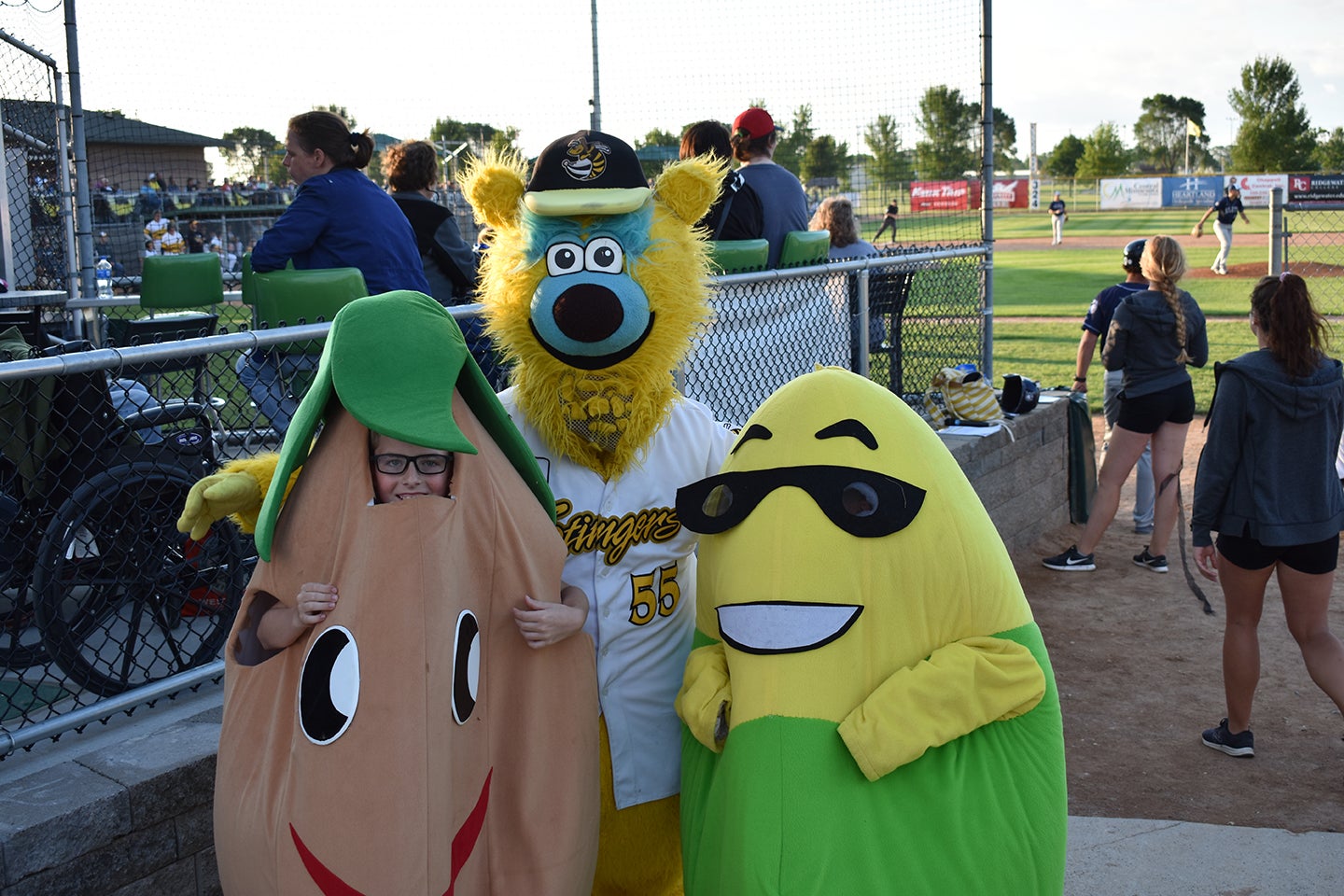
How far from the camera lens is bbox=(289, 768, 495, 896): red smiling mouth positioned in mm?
1942

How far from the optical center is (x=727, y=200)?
530 cm

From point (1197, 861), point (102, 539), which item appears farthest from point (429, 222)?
point (1197, 861)

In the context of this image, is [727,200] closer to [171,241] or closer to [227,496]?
[227,496]

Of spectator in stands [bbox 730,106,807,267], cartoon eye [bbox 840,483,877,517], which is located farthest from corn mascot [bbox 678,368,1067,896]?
spectator in stands [bbox 730,106,807,267]

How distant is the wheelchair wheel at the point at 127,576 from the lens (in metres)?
3.61

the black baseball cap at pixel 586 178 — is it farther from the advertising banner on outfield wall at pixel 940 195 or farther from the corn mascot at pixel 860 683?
the advertising banner on outfield wall at pixel 940 195

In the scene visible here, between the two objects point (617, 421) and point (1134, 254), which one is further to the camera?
point (1134, 254)

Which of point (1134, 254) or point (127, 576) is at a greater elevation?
point (1134, 254)

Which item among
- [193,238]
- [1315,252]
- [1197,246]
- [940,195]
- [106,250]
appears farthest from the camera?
[1197,246]

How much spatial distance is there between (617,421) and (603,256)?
38cm

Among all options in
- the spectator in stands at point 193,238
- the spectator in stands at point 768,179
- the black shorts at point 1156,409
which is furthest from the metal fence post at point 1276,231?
the spectator in stands at point 193,238

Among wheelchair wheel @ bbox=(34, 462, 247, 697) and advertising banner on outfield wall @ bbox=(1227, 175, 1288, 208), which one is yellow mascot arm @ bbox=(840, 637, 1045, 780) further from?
advertising banner on outfield wall @ bbox=(1227, 175, 1288, 208)

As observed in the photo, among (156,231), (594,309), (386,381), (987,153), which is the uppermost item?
(156,231)

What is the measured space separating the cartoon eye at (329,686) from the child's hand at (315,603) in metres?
0.03
